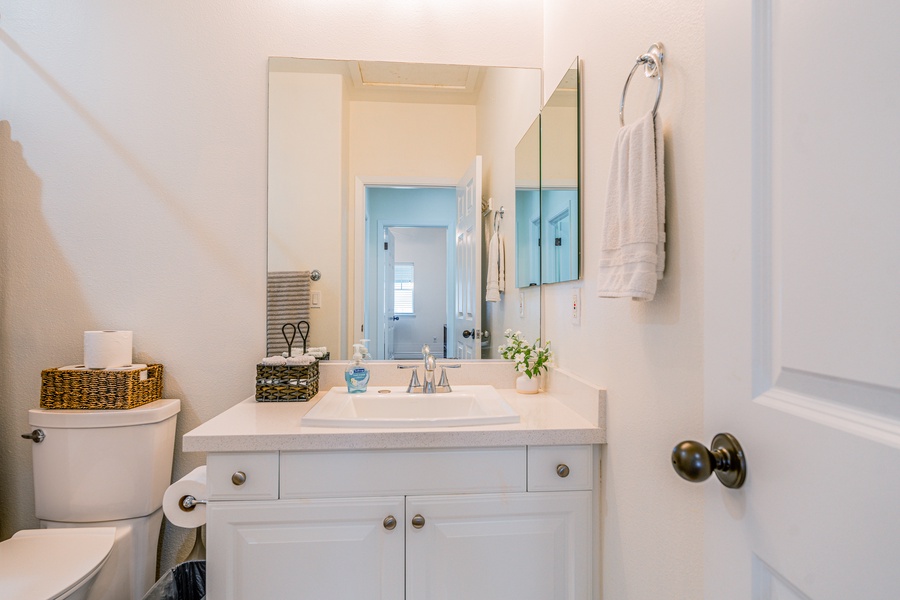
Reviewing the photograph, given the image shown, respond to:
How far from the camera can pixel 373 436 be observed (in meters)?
1.18

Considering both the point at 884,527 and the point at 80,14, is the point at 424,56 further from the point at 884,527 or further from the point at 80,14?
the point at 884,527

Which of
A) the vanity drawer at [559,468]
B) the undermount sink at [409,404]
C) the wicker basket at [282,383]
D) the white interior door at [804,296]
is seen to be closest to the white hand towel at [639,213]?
the white interior door at [804,296]

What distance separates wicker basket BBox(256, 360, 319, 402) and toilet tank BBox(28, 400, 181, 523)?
0.40 metres

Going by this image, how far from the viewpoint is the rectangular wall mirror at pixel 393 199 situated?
1760 millimetres

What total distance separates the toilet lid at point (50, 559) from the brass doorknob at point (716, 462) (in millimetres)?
1470

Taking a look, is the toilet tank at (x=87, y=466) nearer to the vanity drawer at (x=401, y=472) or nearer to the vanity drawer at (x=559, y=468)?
the vanity drawer at (x=401, y=472)

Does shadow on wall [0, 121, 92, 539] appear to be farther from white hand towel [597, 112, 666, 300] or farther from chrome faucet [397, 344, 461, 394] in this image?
white hand towel [597, 112, 666, 300]

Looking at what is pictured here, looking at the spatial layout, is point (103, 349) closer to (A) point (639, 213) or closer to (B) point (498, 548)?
(B) point (498, 548)

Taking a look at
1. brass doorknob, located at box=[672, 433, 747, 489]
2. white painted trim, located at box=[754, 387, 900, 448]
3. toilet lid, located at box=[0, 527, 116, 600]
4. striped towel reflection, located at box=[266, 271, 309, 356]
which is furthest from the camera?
striped towel reflection, located at box=[266, 271, 309, 356]

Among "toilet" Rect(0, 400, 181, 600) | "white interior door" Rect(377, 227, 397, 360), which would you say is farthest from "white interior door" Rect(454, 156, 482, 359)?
"toilet" Rect(0, 400, 181, 600)

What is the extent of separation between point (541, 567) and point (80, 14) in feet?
8.01

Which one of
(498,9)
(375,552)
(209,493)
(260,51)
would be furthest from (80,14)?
(375,552)

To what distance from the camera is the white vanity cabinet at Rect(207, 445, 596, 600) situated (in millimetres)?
1167

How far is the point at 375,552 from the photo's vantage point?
3.89ft
